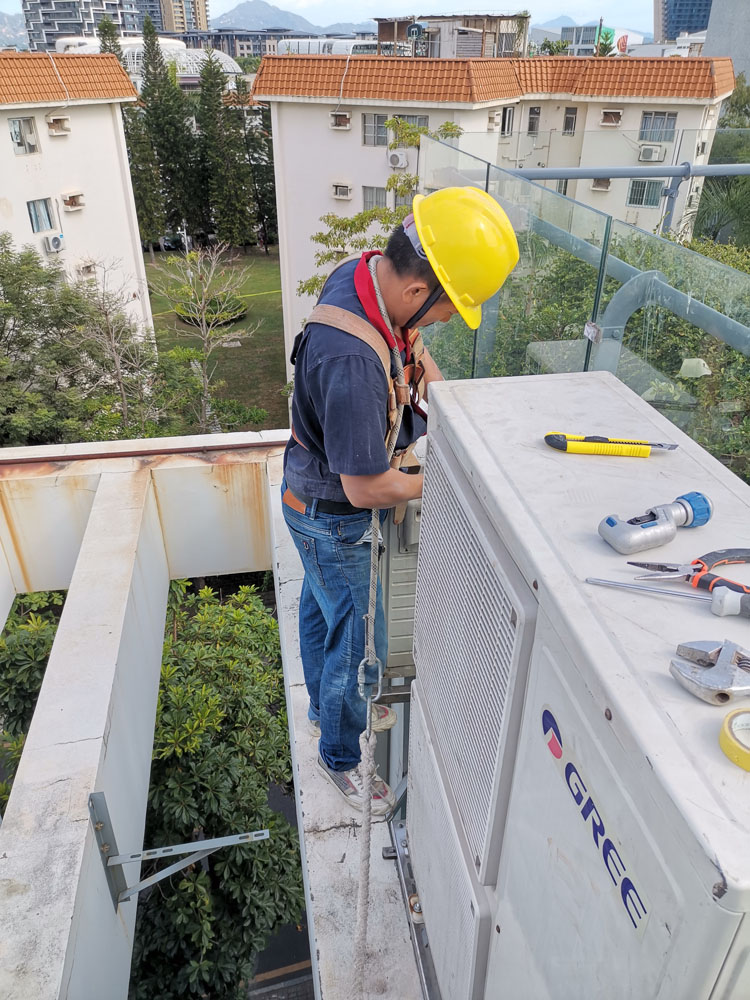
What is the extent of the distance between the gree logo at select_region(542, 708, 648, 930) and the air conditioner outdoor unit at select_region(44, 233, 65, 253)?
16.1 m

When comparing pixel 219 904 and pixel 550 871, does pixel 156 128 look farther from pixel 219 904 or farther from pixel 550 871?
pixel 550 871

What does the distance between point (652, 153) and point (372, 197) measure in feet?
21.2

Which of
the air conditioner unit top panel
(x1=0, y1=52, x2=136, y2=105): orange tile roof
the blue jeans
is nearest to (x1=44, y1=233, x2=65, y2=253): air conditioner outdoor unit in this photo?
(x1=0, y1=52, x2=136, y2=105): orange tile roof

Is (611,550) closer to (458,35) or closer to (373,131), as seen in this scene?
(373,131)

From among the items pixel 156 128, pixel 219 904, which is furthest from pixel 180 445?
pixel 156 128

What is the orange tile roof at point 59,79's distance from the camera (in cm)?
1327

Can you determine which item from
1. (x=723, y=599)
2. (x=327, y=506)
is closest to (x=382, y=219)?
(x=327, y=506)

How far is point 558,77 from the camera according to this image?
16.8 metres

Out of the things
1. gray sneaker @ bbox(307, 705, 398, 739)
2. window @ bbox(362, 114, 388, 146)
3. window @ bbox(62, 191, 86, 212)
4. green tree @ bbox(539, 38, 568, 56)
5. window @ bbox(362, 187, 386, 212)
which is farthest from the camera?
green tree @ bbox(539, 38, 568, 56)

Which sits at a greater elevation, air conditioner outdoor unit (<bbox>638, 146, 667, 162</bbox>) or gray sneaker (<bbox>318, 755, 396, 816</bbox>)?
air conditioner outdoor unit (<bbox>638, 146, 667, 162</bbox>)

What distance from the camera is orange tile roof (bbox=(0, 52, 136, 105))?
43.5 feet

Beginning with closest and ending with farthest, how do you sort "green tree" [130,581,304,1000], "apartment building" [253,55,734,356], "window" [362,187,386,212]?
"green tree" [130,581,304,1000] → "apartment building" [253,55,734,356] → "window" [362,187,386,212]

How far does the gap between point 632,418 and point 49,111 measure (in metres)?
15.7

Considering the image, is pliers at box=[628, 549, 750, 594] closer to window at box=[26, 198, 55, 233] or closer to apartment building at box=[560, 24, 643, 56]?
window at box=[26, 198, 55, 233]
